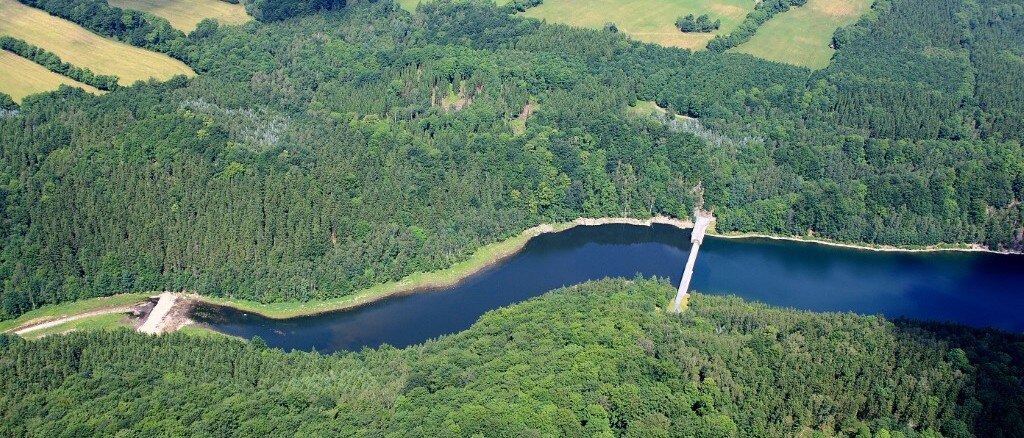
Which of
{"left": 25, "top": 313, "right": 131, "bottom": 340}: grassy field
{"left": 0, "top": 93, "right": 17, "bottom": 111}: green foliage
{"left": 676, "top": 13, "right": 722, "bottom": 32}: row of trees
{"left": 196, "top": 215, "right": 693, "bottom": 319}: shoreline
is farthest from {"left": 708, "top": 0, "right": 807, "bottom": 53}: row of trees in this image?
{"left": 0, "top": 93, "right": 17, "bottom": 111}: green foliage

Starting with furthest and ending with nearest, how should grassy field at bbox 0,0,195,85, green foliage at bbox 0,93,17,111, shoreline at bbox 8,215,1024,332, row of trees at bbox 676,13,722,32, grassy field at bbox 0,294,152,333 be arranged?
row of trees at bbox 676,13,722,32, grassy field at bbox 0,0,195,85, green foliage at bbox 0,93,17,111, shoreline at bbox 8,215,1024,332, grassy field at bbox 0,294,152,333

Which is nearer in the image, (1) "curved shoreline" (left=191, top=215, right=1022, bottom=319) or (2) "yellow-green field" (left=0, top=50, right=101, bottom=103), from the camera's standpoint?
(1) "curved shoreline" (left=191, top=215, right=1022, bottom=319)

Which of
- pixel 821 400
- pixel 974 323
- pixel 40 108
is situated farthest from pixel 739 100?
pixel 40 108

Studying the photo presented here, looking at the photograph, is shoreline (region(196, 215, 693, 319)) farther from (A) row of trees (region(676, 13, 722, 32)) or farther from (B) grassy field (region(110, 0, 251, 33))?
(B) grassy field (region(110, 0, 251, 33))

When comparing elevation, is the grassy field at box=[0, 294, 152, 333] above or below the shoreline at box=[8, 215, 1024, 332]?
above

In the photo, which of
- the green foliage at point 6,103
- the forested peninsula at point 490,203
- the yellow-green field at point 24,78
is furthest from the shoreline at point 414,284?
the yellow-green field at point 24,78

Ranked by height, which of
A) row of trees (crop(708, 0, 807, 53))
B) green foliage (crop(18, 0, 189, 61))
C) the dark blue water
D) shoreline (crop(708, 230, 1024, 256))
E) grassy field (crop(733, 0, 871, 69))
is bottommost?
shoreline (crop(708, 230, 1024, 256))

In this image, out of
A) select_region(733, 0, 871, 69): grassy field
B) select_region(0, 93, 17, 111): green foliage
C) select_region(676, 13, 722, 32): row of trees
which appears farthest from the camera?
select_region(676, 13, 722, 32): row of trees

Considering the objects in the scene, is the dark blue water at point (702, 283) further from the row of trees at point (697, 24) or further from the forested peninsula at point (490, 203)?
the row of trees at point (697, 24)
